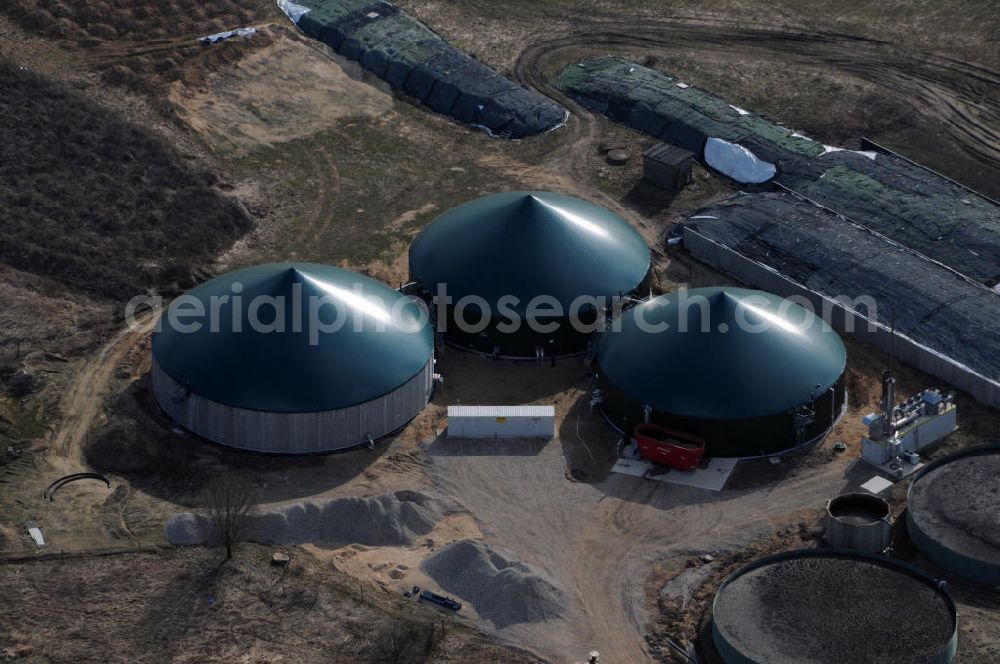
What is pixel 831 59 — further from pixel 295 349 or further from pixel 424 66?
pixel 295 349

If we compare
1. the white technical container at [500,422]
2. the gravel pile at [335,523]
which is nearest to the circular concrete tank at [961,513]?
the white technical container at [500,422]

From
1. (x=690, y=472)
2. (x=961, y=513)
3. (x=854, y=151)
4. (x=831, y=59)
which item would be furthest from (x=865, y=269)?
(x=831, y=59)

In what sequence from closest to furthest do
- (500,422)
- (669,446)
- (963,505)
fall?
(963,505) < (669,446) < (500,422)

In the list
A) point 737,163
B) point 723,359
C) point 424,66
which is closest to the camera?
point 723,359

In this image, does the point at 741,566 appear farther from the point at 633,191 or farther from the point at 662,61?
the point at 662,61

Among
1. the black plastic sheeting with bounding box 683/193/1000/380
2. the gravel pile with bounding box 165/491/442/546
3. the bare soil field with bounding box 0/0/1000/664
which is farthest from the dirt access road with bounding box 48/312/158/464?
the black plastic sheeting with bounding box 683/193/1000/380

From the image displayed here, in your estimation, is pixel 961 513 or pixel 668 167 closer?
pixel 961 513

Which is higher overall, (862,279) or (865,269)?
(865,269)

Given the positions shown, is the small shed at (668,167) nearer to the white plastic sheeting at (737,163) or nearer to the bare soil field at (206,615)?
the white plastic sheeting at (737,163)
